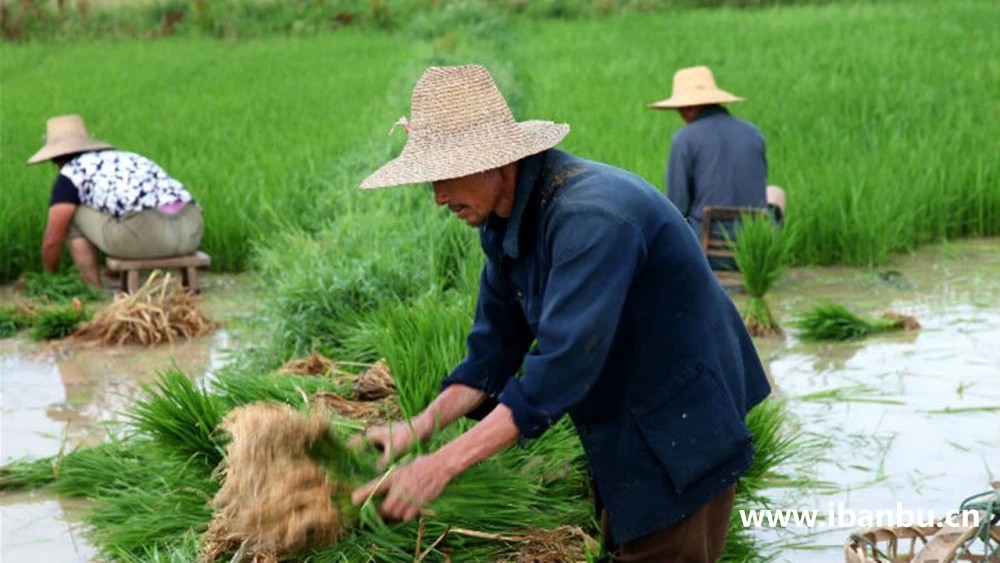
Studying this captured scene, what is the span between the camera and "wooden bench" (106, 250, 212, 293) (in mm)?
7484

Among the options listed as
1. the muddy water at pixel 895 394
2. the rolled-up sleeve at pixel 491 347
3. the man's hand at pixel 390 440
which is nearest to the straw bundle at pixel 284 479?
the man's hand at pixel 390 440

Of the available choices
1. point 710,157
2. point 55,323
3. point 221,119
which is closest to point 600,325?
point 710,157

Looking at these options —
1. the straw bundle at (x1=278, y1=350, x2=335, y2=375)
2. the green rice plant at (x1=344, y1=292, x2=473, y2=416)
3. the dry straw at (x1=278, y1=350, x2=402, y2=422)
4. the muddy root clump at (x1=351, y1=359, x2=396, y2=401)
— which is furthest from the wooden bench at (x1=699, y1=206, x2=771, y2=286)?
the muddy root clump at (x1=351, y1=359, x2=396, y2=401)

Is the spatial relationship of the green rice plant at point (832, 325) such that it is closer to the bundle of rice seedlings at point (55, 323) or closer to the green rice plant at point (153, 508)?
the green rice plant at point (153, 508)

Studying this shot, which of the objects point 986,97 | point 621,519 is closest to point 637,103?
point 986,97

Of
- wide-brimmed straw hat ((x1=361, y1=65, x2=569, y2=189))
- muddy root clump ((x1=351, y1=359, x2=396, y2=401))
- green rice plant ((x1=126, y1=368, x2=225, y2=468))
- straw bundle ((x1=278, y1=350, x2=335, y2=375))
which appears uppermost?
wide-brimmed straw hat ((x1=361, y1=65, x2=569, y2=189))

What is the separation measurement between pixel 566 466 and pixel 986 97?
830 centimetres

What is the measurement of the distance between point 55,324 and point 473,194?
4384mm

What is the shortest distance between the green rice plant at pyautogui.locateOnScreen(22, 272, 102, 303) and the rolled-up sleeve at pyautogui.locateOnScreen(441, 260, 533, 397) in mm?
4748

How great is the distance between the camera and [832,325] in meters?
6.17

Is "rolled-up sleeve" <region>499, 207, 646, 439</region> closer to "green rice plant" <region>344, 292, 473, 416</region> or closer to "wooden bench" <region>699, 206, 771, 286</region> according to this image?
"green rice plant" <region>344, 292, 473, 416</region>

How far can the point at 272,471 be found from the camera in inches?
117

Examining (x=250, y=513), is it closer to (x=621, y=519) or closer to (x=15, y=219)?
(x=621, y=519)

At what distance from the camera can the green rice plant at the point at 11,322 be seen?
696 cm
